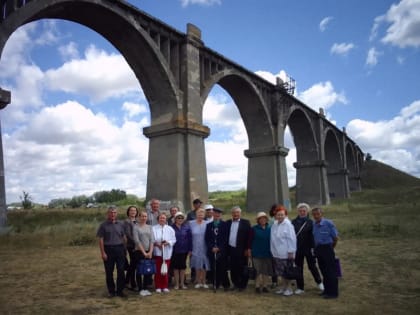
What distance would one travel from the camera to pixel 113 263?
587cm

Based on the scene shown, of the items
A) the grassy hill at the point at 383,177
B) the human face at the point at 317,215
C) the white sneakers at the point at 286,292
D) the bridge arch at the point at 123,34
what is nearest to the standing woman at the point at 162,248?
the white sneakers at the point at 286,292

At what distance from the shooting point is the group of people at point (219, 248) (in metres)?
5.93

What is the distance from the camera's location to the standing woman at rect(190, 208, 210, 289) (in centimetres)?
657

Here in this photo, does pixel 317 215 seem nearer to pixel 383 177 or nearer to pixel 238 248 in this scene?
pixel 238 248

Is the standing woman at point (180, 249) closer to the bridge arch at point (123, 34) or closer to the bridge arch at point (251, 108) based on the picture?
the bridge arch at point (123, 34)

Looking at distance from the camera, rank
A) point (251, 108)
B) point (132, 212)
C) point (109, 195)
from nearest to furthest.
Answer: point (132, 212) → point (251, 108) → point (109, 195)

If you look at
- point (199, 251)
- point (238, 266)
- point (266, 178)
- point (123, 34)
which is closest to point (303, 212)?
point (238, 266)

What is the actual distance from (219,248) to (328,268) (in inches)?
72.4

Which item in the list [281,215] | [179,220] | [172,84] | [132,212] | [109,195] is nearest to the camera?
[281,215]

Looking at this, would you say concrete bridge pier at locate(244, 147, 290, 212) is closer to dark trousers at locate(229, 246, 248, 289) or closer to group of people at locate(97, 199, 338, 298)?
group of people at locate(97, 199, 338, 298)

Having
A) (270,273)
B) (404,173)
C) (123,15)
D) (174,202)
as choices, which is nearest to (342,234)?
(174,202)

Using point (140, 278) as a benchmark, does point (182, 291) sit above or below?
below

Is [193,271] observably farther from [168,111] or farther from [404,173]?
[404,173]

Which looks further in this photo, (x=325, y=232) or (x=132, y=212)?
(x=132, y=212)
